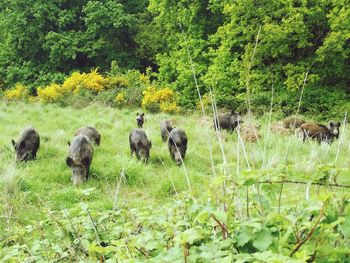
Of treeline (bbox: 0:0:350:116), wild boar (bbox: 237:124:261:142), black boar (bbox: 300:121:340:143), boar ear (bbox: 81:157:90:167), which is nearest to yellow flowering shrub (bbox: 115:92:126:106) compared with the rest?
treeline (bbox: 0:0:350:116)

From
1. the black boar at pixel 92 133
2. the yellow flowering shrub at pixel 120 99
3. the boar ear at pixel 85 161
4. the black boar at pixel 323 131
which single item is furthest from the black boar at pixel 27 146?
the yellow flowering shrub at pixel 120 99

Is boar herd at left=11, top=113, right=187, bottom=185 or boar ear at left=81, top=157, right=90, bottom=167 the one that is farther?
boar ear at left=81, top=157, right=90, bottom=167

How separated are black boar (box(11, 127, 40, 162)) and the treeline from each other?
6430 mm

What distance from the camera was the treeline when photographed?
64.1ft

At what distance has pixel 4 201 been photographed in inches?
222

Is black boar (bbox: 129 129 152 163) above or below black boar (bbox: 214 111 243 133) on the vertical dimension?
above

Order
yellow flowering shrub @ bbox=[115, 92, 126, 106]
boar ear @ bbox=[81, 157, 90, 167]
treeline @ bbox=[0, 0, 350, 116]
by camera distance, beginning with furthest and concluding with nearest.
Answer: yellow flowering shrub @ bbox=[115, 92, 126, 106] → treeline @ bbox=[0, 0, 350, 116] → boar ear @ bbox=[81, 157, 90, 167]

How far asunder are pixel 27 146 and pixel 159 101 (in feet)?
41.5

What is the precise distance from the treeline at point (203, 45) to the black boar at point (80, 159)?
6129mm

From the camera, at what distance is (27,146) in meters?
9.17

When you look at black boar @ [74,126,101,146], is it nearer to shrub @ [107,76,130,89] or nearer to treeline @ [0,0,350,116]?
treeline @ [0,0,350,116]

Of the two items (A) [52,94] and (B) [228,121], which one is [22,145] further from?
(A) [52,94]

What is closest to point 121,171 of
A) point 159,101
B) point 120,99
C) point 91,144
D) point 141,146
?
point 91,144

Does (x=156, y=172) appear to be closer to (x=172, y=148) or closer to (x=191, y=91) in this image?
(x=172, y=148)
